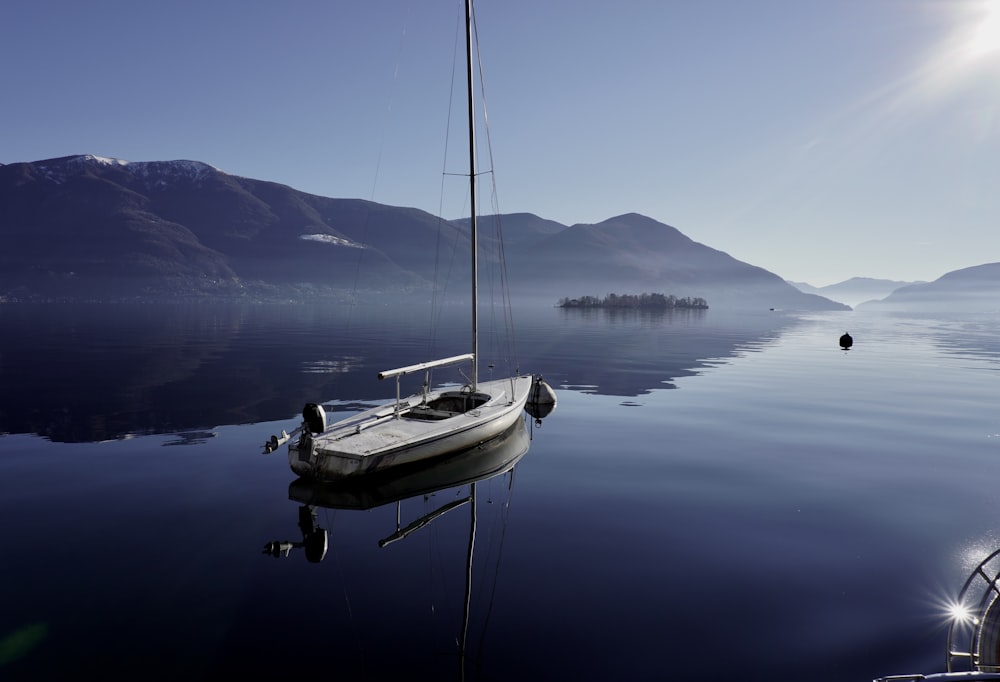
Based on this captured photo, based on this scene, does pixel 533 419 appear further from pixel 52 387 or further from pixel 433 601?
pixel 52 387

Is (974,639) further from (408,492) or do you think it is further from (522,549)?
(408,492)

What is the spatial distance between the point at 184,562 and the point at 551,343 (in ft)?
224

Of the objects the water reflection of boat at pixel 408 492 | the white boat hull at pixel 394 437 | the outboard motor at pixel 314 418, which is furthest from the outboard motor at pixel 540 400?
the outboard motor at pixel 314 418

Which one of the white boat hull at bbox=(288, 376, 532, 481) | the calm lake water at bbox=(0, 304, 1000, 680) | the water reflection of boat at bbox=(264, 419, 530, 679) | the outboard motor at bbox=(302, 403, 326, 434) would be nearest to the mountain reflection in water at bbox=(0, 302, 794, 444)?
the calm lake water at bbox=(0, 304, 1000, 680)

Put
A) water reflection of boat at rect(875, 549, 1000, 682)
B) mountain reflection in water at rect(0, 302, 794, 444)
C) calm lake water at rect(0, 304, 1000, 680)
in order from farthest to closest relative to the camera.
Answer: mountain reflection in water at rect(0, 302, 794, 444), calm lake water at rect(0, 304, 1000, 680), water reflection of boat at rect(875, 549, 1000, 682)

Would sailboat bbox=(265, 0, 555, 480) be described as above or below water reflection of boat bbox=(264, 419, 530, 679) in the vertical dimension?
above

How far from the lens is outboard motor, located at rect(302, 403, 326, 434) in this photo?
701 inches

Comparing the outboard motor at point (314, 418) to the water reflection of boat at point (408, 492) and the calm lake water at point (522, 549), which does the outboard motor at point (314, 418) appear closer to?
the water reflection of boat at point (408, 492)

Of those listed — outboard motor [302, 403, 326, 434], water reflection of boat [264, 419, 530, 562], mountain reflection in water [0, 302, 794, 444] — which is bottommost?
mountain reflection in water [0, 302, 794, 444]

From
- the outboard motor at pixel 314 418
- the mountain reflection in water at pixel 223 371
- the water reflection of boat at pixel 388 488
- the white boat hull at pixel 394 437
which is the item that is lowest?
the mountain reflection in water at pixel 223 371

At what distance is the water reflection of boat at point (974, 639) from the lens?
275 inches

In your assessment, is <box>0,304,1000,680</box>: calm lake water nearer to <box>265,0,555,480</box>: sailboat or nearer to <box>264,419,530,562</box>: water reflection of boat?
<box>264,419,530,562</box>: water reflection of boat

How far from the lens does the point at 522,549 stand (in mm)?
14328

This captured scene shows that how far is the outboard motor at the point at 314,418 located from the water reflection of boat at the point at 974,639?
15.0 meters
